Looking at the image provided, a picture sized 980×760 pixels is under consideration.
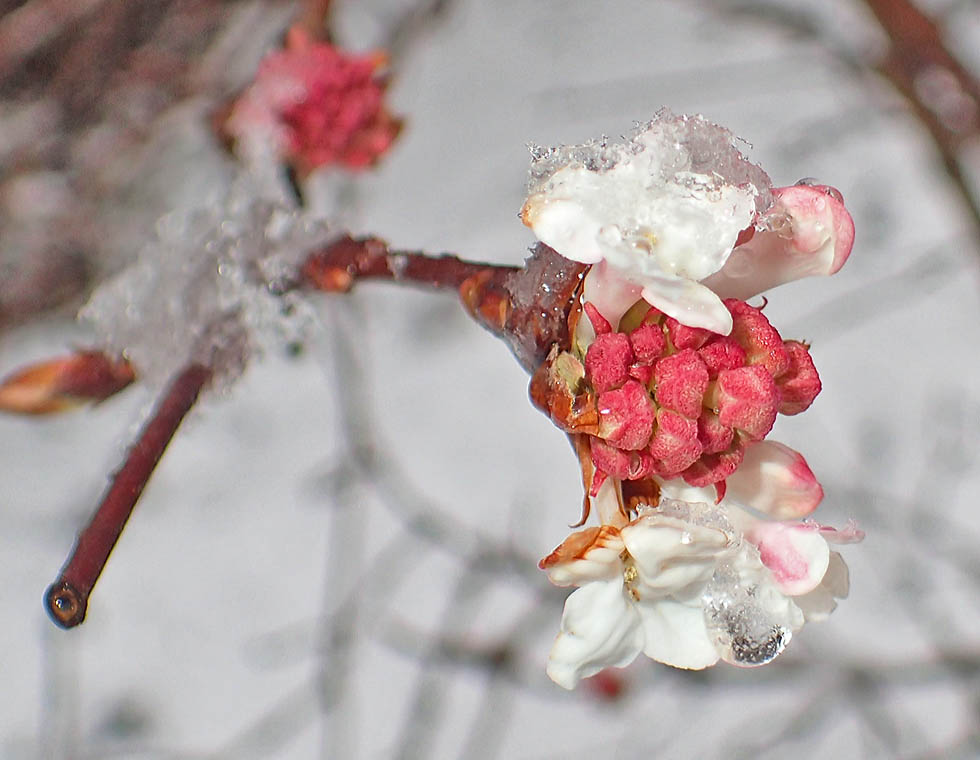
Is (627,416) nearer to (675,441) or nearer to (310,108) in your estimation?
→ (675,441)

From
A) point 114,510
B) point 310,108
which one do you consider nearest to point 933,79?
point 310,108

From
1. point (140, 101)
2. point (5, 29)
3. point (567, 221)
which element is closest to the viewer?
point (567, 221)

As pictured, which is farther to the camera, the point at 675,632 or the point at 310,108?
the point at 310,108

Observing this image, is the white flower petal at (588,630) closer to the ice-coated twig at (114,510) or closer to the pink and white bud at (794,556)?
the pink and white bud at (794,556)

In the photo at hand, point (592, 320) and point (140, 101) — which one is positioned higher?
point (592, 320)

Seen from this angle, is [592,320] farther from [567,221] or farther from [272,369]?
[272,369]

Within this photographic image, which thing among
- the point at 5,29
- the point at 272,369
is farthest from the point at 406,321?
the point at 5,29

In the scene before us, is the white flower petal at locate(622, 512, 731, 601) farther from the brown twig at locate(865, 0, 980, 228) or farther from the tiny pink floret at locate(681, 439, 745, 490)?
the brown twig at locate(865, 0, 980, 228)
